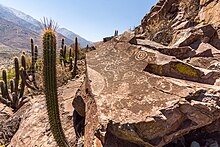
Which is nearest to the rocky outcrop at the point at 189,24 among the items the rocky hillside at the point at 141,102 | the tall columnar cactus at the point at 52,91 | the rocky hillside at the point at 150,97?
the rocky hillside at the point at 141,102

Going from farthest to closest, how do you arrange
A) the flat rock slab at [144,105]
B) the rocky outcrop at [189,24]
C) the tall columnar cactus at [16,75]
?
the tall columnar cactus at [16,75] < the rocky outcrop at [189,24] < the flat rock slab at [144,105]

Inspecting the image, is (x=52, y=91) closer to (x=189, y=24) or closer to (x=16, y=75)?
(x=16, y=75)

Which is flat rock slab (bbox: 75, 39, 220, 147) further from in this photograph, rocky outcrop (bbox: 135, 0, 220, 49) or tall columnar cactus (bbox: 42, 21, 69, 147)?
rocky outcrop (bbox: 135, 0, 220, 49)

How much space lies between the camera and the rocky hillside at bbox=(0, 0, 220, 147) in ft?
9.78

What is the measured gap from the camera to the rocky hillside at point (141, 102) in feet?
9.78

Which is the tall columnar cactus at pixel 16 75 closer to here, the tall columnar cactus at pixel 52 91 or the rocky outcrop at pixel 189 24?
the tall columnar cactus at pixel 52 91

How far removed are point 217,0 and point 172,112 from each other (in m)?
6.29

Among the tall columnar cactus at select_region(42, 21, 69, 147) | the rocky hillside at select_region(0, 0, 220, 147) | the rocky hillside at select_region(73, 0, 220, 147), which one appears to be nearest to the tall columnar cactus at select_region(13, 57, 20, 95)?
the rocky hillside at select_region(0, 0, 220, 147)

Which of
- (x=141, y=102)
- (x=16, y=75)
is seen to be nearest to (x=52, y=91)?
(x=141, y=102)

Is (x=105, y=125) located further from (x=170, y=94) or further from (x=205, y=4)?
(x=205, y=4)

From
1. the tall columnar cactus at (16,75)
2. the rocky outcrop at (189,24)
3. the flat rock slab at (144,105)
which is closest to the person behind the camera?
the flat rock slab at (144,105)

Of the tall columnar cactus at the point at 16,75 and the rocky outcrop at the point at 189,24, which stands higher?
the rocky outcrop at the point at 189,24

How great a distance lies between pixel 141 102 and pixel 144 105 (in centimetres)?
8

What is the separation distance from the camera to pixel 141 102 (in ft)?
10.5
